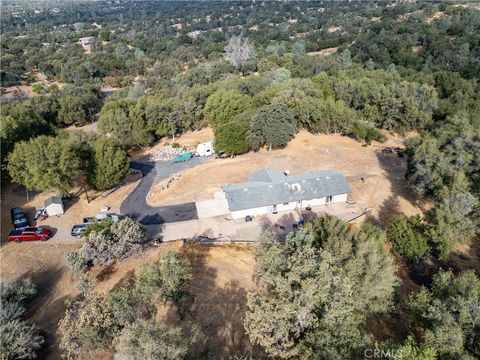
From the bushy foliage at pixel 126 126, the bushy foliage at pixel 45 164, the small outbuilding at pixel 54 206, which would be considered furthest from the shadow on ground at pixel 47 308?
the bushy foliage at pixel 126 126

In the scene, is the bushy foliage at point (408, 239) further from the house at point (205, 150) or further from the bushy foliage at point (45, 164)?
the bushy foliage at point (45, 164)

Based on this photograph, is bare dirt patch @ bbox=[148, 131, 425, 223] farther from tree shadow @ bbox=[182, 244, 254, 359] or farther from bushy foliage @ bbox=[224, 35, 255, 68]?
bushy foliage @ bbox=[224, 35, 255, 68]

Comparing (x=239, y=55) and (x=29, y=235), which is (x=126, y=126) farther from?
(x=239, y=55)

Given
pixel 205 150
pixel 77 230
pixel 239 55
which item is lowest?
pixel 205 150

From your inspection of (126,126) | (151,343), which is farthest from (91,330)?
(126,126)

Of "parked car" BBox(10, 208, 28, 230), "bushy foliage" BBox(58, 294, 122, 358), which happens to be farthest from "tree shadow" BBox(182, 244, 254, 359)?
"parked car" BBox(10, 208, 28, 230)

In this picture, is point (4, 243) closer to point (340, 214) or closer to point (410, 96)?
point (340, 214)
